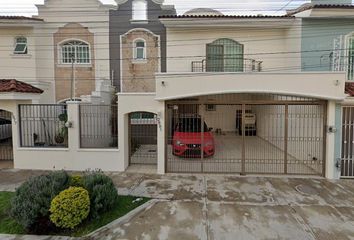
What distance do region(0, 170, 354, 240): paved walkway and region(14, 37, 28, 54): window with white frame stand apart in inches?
314

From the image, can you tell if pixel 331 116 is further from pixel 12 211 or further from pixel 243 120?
pixel 12 211

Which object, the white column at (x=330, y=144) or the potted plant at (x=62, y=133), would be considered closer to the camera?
the white column at (x=330, y=144)

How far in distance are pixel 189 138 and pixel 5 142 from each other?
1118 cm

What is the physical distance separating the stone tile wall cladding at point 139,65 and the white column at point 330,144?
28.6 ft

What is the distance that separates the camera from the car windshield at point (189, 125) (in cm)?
938

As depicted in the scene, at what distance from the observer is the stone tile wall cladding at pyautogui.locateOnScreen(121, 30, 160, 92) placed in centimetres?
1382

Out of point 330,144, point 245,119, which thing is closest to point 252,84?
point 245,119

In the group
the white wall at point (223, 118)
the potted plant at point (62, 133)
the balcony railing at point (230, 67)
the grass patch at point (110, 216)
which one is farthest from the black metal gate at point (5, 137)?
the balcony railing at point (230, 67)

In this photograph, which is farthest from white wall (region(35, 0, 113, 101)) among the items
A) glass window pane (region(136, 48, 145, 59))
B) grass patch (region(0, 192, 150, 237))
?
grass patch (region(0, 192, 150, 237))

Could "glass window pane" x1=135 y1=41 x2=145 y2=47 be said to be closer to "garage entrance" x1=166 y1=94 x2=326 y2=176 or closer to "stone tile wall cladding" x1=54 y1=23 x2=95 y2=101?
"stone tile wall cladding" x1=54 y1=23 x2=95 y2=101

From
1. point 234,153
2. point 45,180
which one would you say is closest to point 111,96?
point 234,153

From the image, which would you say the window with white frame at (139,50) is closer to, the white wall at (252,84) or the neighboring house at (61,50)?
the neighboring house at (61,50)

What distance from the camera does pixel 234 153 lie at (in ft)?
35.7

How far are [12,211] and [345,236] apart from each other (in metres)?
7.09
